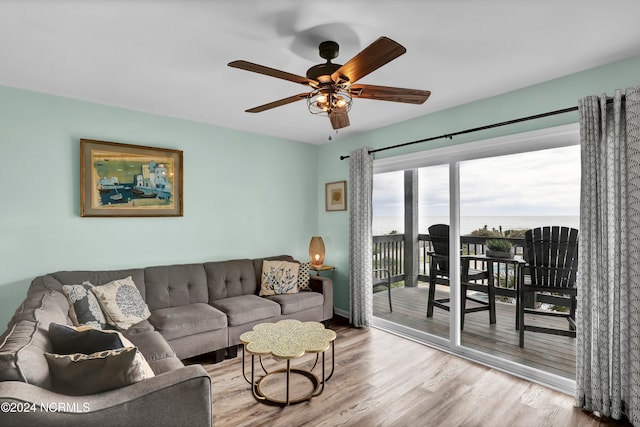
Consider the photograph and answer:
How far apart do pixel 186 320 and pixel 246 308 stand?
604 millimetres

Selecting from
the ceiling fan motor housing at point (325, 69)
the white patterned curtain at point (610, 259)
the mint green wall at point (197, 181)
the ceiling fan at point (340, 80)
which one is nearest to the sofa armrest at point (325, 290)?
the mint green wall at point (197, 181)

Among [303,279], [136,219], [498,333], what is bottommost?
[498,333]

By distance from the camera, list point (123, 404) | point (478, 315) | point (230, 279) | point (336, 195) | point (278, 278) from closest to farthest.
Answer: point (123, 404) < point (478, 315) < point (230, 279) < point (278, 278) < point (336, 195)

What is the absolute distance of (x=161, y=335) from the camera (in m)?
2.70

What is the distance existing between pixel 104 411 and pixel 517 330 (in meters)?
3.39

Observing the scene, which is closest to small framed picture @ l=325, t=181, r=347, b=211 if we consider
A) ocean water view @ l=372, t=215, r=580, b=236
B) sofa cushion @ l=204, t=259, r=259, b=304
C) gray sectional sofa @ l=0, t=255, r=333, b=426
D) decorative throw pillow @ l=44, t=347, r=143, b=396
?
ocean water view @ l=372, t=215, r=580, b=236

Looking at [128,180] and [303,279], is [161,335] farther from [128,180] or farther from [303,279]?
[303,279]

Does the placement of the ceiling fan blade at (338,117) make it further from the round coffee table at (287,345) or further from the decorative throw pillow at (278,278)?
the decorative throw pillow at (278,278)

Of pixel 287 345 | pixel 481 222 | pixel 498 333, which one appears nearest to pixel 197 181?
pixel 287 345

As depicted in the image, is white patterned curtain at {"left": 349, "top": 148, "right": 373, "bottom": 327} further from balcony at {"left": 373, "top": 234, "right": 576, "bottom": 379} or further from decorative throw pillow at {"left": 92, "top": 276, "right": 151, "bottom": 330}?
decorative throw pillow at {"left": 92, "top": 276, "right": 151, "bottom": 330}

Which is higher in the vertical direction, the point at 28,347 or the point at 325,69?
the point at 325,69

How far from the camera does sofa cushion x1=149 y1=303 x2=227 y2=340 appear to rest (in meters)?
2.85

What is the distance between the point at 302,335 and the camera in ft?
8.34

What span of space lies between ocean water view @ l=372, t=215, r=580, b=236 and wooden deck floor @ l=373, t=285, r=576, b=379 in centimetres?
77
